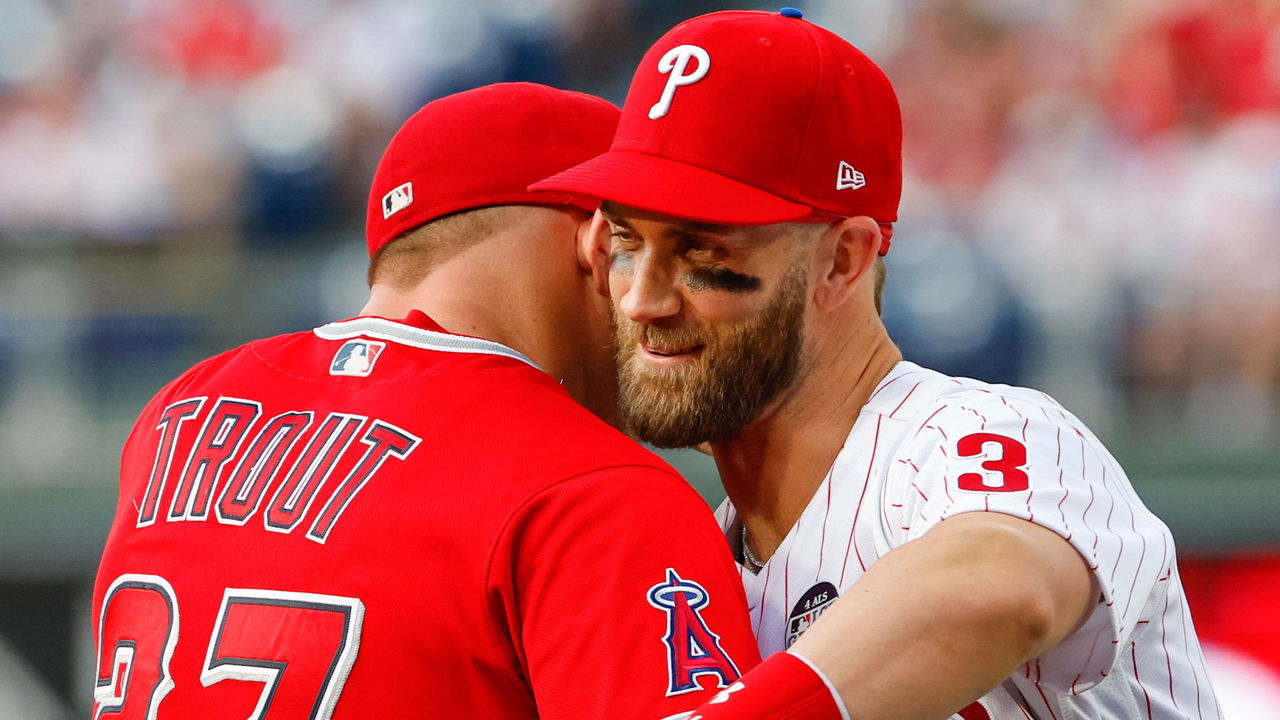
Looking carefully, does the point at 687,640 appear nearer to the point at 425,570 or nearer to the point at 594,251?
the point at 425,570

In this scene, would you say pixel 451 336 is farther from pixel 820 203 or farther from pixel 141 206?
pixel 141 206

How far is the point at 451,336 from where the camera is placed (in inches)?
77.3

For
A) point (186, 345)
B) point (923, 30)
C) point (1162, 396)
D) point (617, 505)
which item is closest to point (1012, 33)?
point (923, 30)

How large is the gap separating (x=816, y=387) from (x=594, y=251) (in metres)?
0.42

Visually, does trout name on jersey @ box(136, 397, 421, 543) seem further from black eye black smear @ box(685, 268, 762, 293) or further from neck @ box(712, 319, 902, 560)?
neck @ box(712, 319, 902, 560)

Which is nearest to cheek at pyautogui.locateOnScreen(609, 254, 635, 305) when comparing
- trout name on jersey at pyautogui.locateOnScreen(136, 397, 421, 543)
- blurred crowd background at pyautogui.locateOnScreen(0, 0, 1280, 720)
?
trout name on jersey at pyautogui.locateOnScreen(136, 397, 421, 543)

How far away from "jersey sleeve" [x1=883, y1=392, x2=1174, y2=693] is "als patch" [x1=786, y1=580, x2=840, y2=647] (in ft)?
0.42

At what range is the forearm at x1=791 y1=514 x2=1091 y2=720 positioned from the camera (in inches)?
53.8

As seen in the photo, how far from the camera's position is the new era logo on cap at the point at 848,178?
196cm

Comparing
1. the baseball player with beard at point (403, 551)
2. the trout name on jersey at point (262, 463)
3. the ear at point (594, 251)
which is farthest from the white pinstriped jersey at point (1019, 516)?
the trout name on jersey at point (262, 463)

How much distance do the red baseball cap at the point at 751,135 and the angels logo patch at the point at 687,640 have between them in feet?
1.69

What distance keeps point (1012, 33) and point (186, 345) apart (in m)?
3.62

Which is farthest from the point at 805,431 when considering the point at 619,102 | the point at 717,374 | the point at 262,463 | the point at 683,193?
the point at 619,102

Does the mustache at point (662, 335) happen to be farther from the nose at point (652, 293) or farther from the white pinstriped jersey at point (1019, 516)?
the white pinstriped jersey at point (1019, 516)
